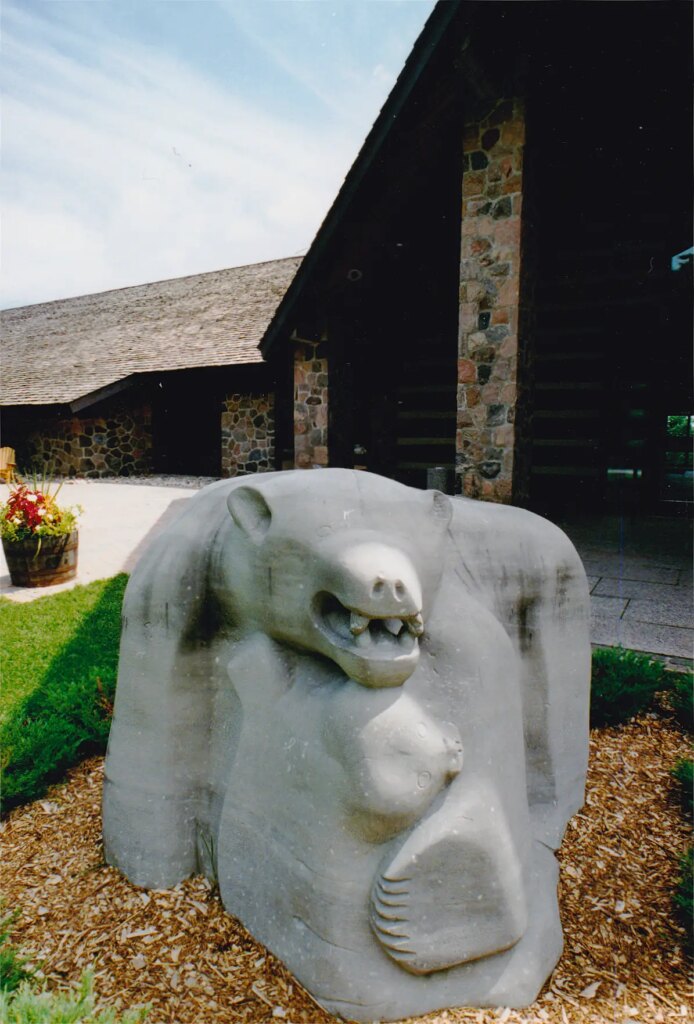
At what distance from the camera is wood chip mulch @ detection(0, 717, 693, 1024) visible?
1.84 m

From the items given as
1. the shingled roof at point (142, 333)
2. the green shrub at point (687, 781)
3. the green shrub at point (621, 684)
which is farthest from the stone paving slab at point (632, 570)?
the shingled roof at point (142, 333)

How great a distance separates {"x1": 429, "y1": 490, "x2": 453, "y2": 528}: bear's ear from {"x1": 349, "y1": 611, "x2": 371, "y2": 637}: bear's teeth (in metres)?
0.45

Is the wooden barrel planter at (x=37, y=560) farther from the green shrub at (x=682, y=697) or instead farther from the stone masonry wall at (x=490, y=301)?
the green shrub at (x=682, y=697)

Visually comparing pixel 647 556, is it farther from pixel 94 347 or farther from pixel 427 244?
pixel 94 347

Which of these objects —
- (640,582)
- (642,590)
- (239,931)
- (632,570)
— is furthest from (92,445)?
(239,931)

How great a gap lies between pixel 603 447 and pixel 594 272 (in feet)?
8.94

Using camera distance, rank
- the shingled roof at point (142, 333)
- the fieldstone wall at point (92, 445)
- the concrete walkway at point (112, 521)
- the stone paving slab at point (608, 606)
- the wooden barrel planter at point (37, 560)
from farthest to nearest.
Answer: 1. the fieldstone wall at point (92, 445)
2. the shingled roof at point (142, 333)
3. the concrete walkway at point (112, 521)
4. the wooden barrel planter at point (37, 560)
5. the stone paving slab at point (608, 606)

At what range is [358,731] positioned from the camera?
1.78 m

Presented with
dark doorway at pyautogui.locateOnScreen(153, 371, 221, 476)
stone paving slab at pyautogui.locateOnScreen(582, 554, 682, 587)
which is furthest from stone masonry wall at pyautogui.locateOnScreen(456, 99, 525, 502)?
dark doorway at pyautogui.locateOnScreen(153, 371, 221, 476)

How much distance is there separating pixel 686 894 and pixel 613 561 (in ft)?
16.0

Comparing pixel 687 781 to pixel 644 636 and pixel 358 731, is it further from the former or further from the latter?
pixel 358 731

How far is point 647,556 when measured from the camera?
7129 mm

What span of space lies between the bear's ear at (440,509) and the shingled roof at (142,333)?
12.2 metres

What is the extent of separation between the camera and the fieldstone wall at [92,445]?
639 inches
